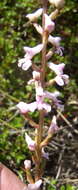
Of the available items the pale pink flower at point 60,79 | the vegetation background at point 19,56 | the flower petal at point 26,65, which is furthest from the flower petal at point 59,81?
the vegetation background at point 19,56

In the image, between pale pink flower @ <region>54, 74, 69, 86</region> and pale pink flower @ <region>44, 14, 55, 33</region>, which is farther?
pale pink flower @ <region>54, 74, 69, 86</region>

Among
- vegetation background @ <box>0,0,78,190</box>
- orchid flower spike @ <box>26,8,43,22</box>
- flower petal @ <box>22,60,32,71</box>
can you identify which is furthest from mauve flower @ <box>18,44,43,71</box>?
vegetation background @ <box>0,0,78,190</box>

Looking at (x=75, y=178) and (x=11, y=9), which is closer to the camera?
(x=75, y=178)

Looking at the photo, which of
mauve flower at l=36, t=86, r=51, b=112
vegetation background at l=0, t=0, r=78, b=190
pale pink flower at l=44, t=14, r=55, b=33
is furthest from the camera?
vegetation background at l=0, t=0, r=78, b=190

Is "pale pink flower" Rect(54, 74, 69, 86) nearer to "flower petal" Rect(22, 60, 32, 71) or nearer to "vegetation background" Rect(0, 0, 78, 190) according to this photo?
"flower petal" Rect(22, 60, 32, 71)

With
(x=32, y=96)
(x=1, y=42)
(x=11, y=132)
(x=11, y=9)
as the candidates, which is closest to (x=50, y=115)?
(x=32, y=96)

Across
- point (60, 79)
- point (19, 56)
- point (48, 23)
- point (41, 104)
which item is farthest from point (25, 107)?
point (19, 56)

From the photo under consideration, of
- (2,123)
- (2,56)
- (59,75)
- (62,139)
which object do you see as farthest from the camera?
(2,56)

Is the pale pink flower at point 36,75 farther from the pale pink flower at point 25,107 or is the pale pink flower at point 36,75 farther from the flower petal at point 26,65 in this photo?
the pale pink flower at point 25,107

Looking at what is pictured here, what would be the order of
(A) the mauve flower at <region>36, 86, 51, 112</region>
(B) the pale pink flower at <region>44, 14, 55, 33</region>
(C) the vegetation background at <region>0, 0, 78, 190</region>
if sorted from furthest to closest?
(C) the vegetation background at <region>0, 0, 78, 190</region>
(A) the mauve flower at <region>36, 86, 51, 112</region>
(B) the pale pink flower at <region>44, 14, 55, 33</region>

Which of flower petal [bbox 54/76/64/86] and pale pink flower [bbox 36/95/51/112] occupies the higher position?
flower petal [bbox 54/76/64/86]

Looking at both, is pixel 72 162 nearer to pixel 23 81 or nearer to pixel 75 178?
pixel 75 178
